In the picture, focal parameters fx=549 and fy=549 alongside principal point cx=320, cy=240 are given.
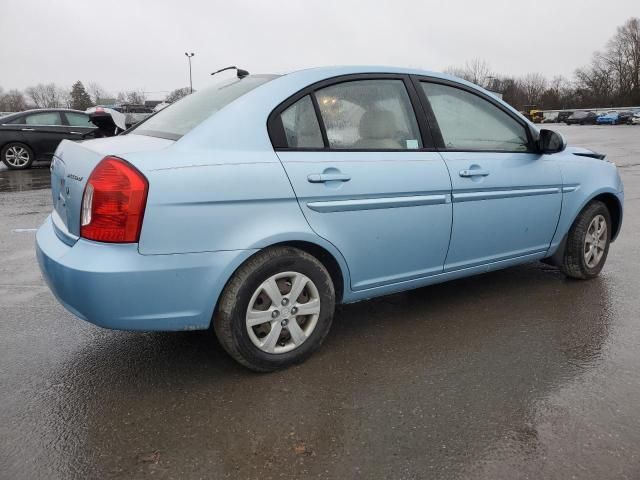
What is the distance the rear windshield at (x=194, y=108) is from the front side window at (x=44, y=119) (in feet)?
36.5

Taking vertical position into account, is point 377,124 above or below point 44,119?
below

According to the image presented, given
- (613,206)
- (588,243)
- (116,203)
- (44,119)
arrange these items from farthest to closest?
(44,119) < (613,206) < (588,243) < (116,203)

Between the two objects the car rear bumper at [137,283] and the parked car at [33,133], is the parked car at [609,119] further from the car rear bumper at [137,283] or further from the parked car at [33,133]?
the car rear bumper at [137,283]

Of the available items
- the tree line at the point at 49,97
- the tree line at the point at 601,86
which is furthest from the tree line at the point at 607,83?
the tree line at the point at 49,97

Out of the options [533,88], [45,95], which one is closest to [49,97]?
[45,95]

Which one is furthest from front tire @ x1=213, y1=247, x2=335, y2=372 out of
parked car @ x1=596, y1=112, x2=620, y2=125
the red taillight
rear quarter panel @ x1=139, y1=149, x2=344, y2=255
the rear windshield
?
parked car @ x1=596, y1=112, x2=620, y2=125

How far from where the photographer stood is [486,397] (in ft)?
8.75

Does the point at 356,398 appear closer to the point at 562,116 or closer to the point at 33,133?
the point at 33,133

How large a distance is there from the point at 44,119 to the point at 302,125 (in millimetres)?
12263

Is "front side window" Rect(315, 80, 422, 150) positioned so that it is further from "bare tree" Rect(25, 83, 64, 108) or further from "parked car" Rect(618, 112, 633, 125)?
"bare tree" Rect(25, 83, 64, 108)

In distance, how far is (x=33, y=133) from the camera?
13.0 metres

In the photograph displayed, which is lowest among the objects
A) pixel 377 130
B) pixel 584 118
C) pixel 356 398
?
pixel 356 398

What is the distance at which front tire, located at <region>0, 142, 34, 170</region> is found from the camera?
42.6 ft

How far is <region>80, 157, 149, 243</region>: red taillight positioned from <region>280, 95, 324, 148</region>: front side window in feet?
2.71
